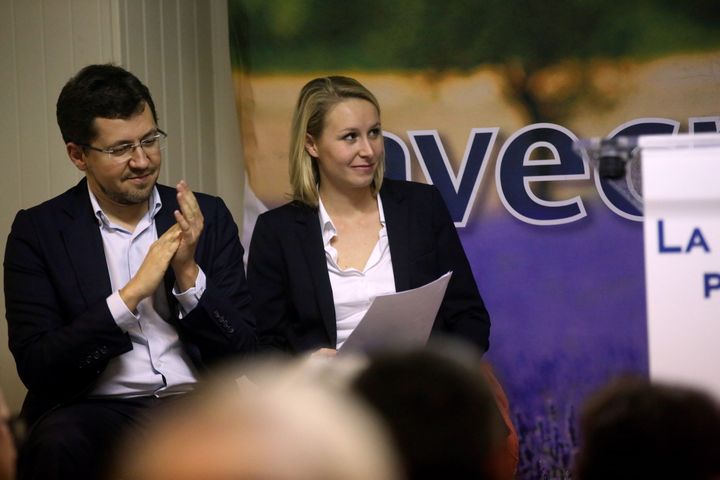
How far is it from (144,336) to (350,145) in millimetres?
869

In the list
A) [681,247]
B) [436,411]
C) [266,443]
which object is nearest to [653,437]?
[436,411]

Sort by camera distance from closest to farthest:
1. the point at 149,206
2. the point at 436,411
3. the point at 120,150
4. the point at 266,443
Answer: the point at 266,443 → the point at 436,411 → the point at 120,150 → the point at 149,206

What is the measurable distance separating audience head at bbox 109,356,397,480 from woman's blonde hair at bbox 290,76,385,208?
2509mm

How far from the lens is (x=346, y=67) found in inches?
171

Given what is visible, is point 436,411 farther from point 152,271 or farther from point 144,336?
point 144,336

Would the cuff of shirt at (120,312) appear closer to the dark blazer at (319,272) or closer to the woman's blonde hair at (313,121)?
the dark blazer at (319,272)

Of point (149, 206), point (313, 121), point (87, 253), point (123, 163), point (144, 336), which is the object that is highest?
point (313, 121)

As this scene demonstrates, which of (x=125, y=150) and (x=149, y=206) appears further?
(x=149, y=206)

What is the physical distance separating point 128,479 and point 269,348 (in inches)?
87.0

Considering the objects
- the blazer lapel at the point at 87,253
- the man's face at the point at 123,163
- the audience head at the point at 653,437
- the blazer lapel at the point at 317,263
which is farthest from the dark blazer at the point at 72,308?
the audience head at the point at 653,437

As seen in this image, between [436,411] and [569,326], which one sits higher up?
[436,411]

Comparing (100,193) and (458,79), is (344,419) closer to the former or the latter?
(100,193)

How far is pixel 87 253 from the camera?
3.28 meters

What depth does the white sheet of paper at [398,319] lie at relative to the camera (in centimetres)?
302
